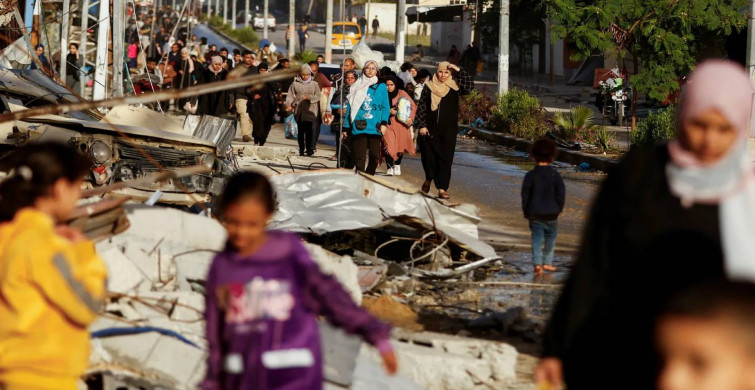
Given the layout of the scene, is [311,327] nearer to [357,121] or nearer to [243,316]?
[243,316]

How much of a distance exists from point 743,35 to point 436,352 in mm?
19170

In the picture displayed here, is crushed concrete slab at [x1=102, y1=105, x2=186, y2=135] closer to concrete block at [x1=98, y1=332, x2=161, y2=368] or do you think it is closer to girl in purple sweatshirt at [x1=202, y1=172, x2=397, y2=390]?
concrete block at [x1=98, y1=332, x2=161, y2=368]

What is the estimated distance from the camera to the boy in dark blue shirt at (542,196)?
10.1m

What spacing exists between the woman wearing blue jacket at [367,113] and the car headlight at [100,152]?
4845 millimetres

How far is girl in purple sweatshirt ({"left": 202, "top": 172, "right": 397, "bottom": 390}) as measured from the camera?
4086mm

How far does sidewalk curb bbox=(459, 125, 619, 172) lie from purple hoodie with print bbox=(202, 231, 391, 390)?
13.3m

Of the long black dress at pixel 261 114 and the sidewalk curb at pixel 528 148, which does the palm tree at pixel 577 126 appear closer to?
the sidewalk curb at pixel 528 148

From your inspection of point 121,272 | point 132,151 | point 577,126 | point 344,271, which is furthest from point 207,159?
point 577,126

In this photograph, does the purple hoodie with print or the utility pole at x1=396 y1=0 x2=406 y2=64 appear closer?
the purple hoodie with print

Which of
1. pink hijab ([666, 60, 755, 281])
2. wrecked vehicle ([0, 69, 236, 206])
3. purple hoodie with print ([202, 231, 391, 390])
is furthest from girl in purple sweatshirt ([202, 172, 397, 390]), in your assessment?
wrecked vehicle ([0, 69, 236, 206])

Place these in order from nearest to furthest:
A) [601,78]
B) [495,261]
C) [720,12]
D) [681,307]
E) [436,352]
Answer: [681,307], [436,352], [495,261], [720,12], [601,78]

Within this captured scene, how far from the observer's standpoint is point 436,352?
23.7ft

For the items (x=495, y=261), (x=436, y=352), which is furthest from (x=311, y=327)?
(x=495, y=261)

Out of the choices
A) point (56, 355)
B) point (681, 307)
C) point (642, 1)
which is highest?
point (642, 1)
